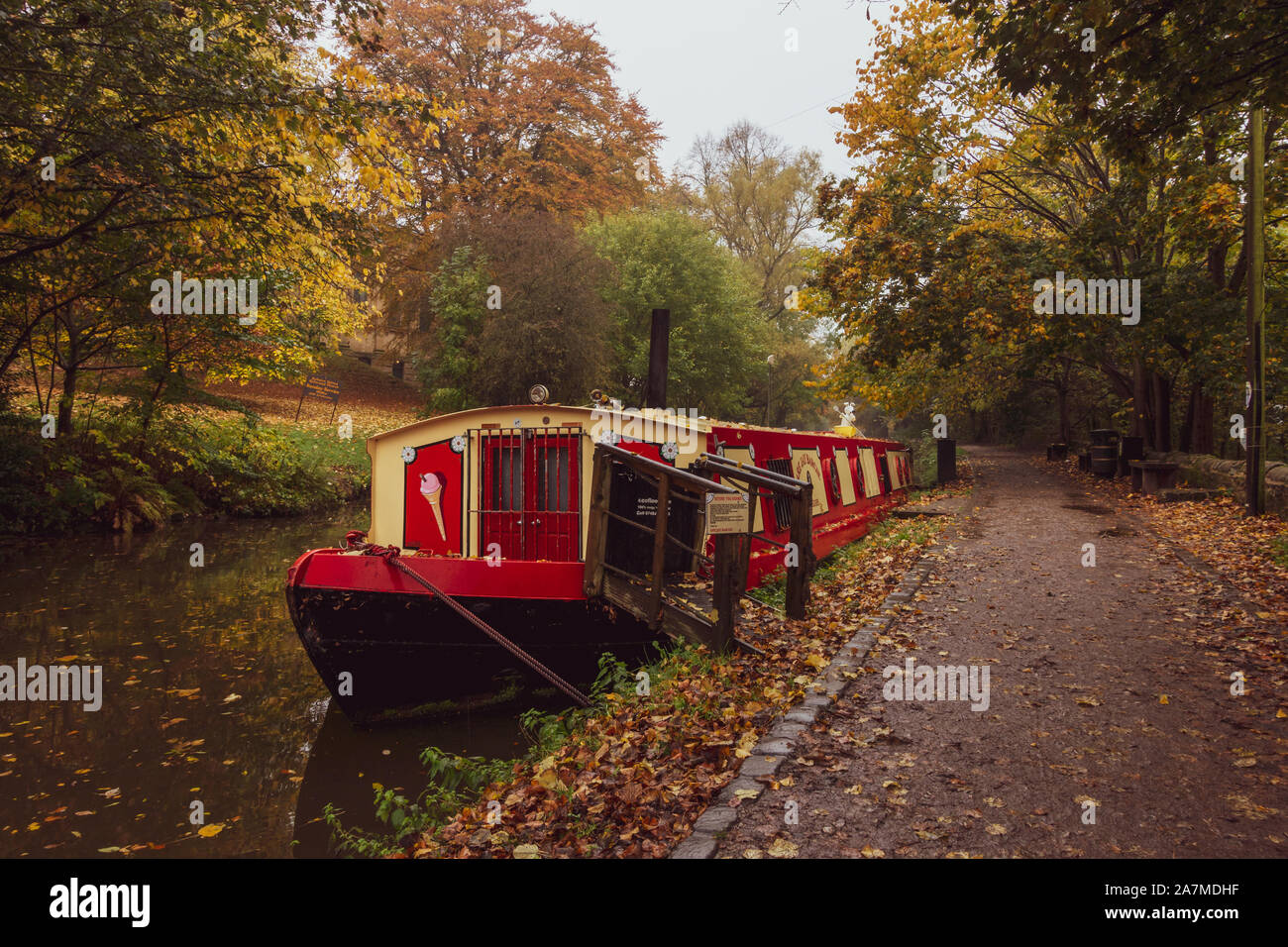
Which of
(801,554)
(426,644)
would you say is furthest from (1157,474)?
(426,644)

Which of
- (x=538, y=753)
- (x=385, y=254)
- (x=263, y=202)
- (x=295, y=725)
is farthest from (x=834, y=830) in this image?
(x=385, y=254)

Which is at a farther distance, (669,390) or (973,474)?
(669,390)

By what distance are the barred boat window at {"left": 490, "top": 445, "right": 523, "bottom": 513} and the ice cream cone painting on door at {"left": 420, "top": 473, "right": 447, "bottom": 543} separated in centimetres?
61

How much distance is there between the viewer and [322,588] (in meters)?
6.74

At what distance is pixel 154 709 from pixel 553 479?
13.8 feet

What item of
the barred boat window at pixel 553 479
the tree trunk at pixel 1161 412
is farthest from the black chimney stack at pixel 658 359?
the tree trunk at pixel 1161 412

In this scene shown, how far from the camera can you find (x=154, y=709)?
7227 millimetres

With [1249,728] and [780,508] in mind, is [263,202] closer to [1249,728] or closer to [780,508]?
[780,508]

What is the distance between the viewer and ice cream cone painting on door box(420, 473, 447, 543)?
7.99 metres

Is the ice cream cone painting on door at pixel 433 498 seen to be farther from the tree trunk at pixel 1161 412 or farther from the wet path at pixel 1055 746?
the tree trunk at pixel 1161 412

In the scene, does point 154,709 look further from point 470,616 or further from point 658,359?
point 658,359

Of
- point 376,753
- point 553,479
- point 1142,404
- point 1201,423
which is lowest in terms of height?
point 376,753

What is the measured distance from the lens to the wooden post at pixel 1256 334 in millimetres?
10492

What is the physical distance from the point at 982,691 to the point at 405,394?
32381 millimetres
